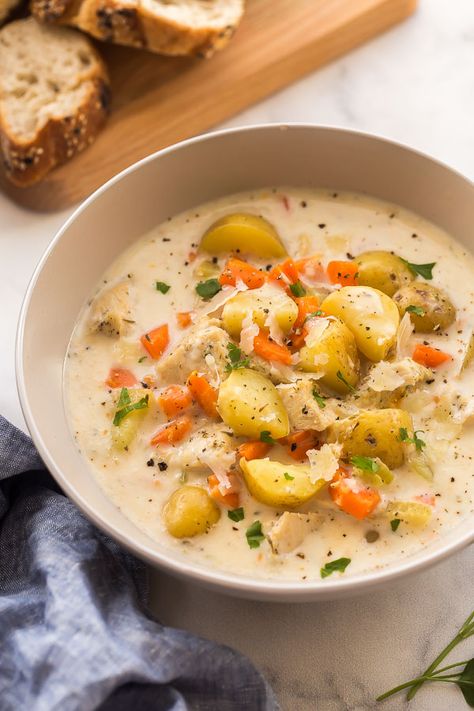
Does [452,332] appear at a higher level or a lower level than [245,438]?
higher

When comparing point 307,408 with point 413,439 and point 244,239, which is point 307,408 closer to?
point 413,439

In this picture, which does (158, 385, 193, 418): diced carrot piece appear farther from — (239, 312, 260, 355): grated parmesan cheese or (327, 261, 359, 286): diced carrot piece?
(327, 261, 359, 286): diced carrot piece

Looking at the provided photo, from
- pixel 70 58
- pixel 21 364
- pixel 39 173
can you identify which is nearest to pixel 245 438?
pixel 21 364

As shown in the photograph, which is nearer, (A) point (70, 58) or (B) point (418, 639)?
(B) point (418, 639)

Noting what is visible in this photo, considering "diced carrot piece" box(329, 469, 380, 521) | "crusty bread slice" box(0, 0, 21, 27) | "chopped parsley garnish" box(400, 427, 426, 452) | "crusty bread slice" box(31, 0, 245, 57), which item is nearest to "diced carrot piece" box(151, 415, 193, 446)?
"diced carrot piece" box(329, 469, 380, 521)

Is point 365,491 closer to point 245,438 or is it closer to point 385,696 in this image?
point 245,438

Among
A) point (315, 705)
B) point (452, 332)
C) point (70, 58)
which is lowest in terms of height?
point (315, 705)

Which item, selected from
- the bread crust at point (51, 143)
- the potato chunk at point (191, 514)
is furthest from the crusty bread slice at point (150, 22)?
the potato chunk at point (191, 514)
